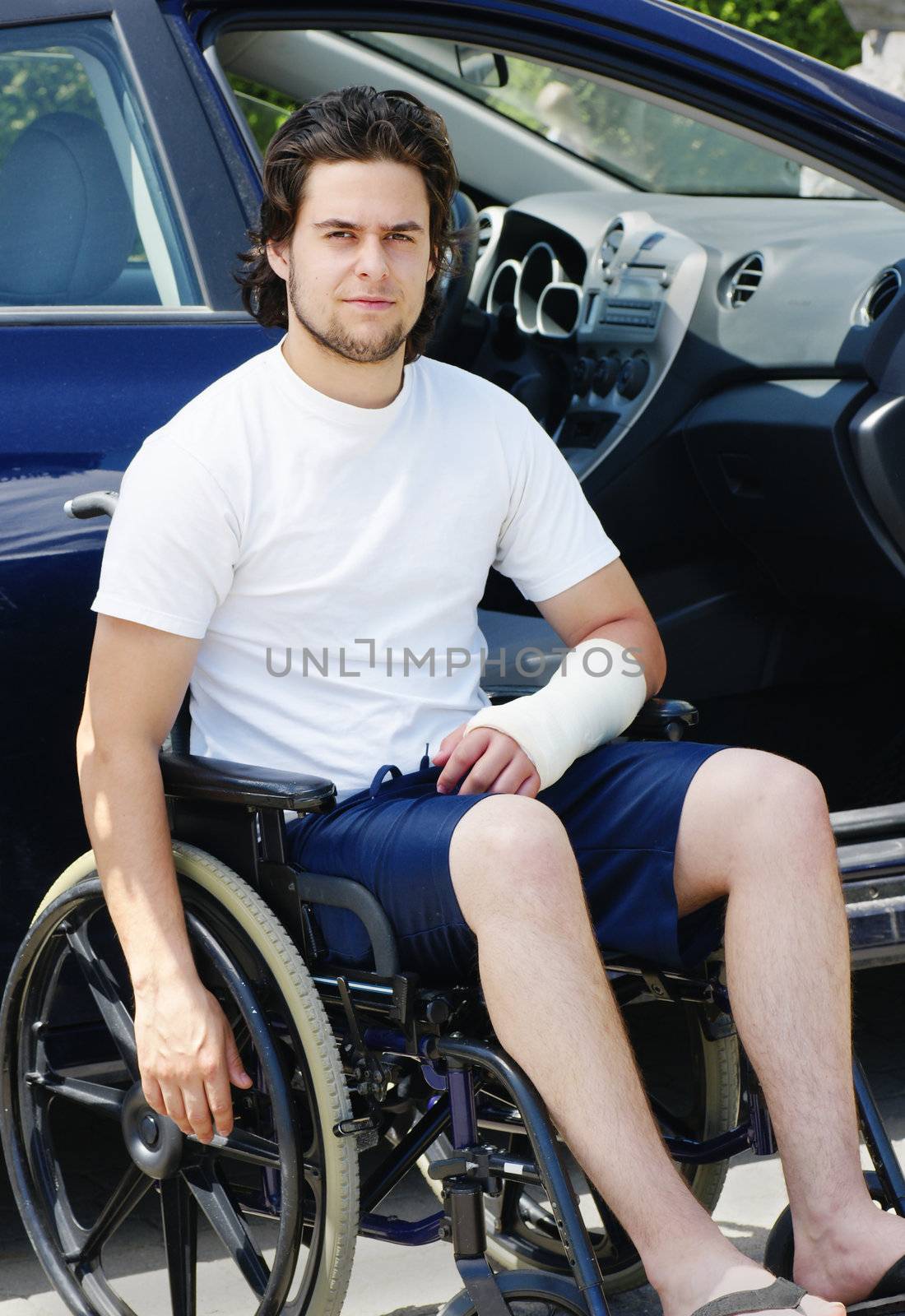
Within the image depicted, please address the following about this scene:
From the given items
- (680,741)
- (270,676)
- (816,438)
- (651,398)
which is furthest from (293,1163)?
(651,398)

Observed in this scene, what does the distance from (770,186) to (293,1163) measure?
303cm

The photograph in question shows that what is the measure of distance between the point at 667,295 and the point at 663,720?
4.86ft

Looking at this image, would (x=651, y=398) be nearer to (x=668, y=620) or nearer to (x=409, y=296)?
(x=668, y=620)

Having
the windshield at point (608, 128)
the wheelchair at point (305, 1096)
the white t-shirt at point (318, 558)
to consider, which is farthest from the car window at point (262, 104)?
the wheelchair at point (305, 1096)

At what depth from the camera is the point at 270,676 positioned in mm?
2102

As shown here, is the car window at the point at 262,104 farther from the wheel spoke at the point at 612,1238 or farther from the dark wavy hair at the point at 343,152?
the wheel spoke at the point at 612,1238

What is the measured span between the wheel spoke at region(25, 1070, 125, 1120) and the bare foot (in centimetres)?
85

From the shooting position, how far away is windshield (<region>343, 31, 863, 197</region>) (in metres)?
3.71

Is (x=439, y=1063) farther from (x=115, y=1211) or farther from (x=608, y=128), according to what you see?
(x=608, y=128)

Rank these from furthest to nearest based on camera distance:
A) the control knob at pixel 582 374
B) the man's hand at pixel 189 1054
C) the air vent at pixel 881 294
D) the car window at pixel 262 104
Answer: the control knob at pixel 582 374, the car window at pixel 262 104, the air vent at pixel 881 294, the man's hand at pixel 189 1054

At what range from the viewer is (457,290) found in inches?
135

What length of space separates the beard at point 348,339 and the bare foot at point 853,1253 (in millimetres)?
1139

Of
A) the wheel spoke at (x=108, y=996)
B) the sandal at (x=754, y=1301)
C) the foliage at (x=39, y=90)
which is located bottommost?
the sandal at (x=754, y=1301)

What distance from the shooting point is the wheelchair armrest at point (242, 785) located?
185 cm
